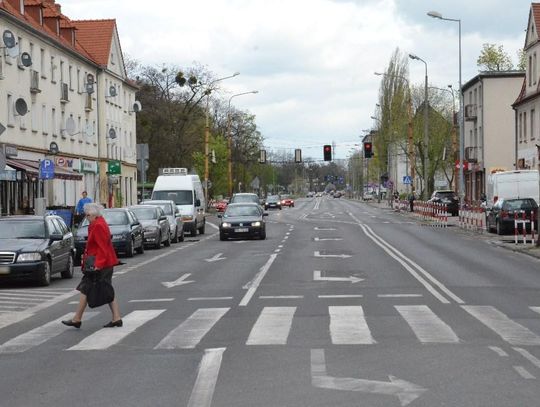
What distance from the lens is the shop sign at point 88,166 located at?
6091 cm

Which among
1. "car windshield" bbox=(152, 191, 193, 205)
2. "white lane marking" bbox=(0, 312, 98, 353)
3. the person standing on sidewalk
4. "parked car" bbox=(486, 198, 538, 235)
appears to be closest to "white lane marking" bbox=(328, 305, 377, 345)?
the person standing on sidewalk

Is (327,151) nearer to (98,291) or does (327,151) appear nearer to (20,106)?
(20,106)

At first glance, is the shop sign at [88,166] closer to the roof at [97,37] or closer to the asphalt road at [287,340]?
the roof at [97,37]

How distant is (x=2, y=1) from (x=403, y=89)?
2080 inches

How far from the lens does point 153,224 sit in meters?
33.2

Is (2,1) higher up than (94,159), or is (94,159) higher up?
(2,1)

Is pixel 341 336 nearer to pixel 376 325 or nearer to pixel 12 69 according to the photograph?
pixel 376 325

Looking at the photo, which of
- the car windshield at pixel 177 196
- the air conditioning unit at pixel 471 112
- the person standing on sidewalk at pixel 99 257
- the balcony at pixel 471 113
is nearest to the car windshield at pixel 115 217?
the car windshield at pixel 177 196

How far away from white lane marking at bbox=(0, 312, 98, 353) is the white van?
2819 cm

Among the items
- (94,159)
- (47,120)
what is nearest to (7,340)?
(47,120)

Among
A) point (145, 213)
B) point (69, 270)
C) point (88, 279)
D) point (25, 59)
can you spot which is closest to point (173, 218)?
point (145, 213)

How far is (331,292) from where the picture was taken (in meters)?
17.3

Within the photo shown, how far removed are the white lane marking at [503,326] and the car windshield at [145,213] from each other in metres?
20.0

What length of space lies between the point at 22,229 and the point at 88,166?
41868 mm
